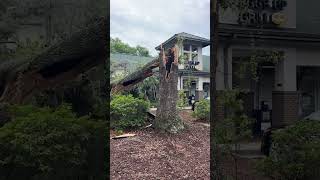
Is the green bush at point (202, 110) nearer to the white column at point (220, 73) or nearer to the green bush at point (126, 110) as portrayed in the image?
the white column at point (220, 73)

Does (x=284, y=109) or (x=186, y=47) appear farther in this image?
(x=284, y=109)

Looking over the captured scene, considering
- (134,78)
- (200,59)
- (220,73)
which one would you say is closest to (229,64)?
(220,73)

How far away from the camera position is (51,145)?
6.22m

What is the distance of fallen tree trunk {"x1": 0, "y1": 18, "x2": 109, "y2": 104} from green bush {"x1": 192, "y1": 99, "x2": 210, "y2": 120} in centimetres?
137

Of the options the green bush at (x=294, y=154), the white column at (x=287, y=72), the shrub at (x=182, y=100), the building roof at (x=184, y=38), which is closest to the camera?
the building roof at (x=184, y=38)

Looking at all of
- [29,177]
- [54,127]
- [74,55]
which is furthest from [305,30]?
[29,177]

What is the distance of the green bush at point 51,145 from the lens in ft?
20.4

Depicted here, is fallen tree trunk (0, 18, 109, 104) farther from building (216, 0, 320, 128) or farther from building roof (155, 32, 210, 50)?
building (216, 0, 320, 128)

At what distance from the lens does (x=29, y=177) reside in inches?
249

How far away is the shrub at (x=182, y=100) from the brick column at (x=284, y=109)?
1350 mm

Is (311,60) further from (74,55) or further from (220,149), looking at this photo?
(74,55)

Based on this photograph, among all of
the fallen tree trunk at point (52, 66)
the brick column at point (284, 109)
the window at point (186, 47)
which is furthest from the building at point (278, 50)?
the fallen tree trunk at point (52, 66)

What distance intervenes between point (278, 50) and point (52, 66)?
306 cm

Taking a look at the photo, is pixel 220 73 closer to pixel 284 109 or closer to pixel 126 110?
pixel 284 109
